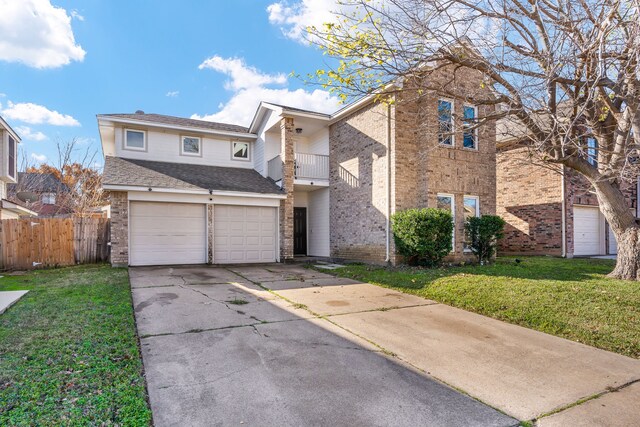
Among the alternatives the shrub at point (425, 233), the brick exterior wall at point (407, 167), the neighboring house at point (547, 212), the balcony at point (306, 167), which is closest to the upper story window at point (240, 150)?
the balcony at point (306, 167)

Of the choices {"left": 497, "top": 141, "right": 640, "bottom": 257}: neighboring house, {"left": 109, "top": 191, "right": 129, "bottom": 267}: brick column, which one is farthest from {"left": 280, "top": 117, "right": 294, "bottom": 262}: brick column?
{"left": 497, "top": 141, "right": 640, "bottom": 257}: neighboring house

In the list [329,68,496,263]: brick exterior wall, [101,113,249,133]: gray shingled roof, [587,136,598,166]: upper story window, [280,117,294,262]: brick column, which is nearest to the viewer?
[587,136,598,166]: upper story window

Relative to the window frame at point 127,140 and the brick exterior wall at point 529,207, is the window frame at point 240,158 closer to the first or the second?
the window frame at point 127,140

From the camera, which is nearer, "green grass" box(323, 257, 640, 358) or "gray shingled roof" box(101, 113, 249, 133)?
"green grass" box(323, 257, 640, 358)

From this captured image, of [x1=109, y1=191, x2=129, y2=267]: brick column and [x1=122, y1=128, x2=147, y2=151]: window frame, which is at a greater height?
[x1=122, y1=128, x2=147, y2=151]: window frame

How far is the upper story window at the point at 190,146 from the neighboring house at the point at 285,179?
4 centimetres

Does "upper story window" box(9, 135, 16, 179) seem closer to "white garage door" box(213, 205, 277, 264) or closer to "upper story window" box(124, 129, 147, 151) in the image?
"upper story window" box(124, 129, 147, 151)

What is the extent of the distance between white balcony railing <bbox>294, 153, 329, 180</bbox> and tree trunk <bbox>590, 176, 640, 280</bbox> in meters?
9.29

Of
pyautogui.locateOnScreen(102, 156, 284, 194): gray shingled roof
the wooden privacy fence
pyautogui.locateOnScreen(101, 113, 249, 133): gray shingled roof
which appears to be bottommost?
the wooden privacy fence

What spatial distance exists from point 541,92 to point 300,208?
11131 mm

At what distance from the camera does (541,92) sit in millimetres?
7320

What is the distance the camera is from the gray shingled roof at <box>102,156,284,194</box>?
12.1 meters

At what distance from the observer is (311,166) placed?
1509 cm

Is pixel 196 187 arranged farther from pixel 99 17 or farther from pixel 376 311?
pixel 376 311
